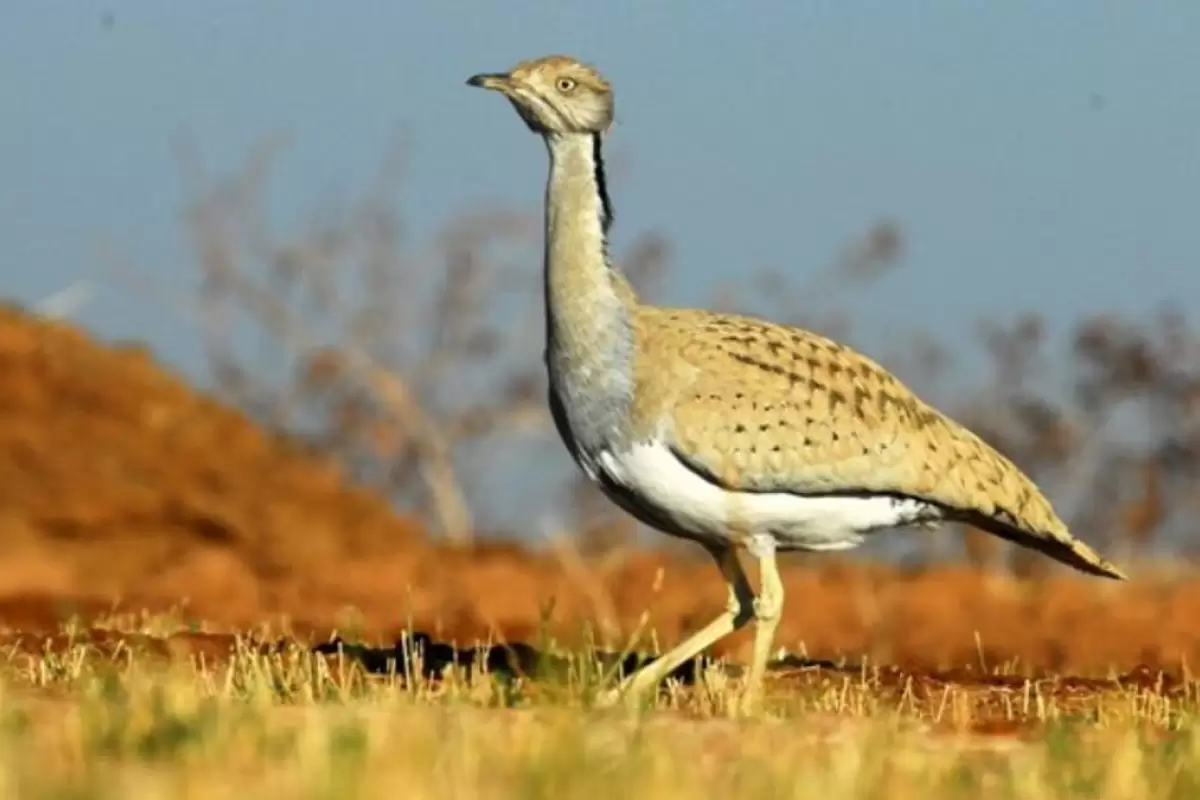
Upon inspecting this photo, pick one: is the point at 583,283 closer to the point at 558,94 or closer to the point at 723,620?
the point at 558,94

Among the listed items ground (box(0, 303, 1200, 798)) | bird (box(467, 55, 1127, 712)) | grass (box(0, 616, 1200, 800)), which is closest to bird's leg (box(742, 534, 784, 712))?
bird (box(467, 55, 1127, 712))

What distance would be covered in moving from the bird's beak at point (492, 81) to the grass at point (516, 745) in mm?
2025

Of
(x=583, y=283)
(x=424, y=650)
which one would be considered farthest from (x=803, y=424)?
(x=424, y=650)

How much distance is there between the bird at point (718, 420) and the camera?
804 cm

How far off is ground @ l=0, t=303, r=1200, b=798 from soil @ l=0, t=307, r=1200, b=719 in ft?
0.11

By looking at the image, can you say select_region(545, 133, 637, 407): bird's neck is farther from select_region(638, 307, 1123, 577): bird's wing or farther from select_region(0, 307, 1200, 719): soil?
select_region(0, 307, 1200, 719): soil

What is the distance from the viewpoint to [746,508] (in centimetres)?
814

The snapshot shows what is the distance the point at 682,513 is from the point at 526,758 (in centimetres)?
312

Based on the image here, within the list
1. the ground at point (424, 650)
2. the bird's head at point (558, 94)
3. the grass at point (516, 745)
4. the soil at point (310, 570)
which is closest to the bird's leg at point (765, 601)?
the ground at point (424, 650)

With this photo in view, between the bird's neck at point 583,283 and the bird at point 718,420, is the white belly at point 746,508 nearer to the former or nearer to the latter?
the bird at point 718,420

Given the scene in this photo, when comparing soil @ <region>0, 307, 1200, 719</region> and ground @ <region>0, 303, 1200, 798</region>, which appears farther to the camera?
soil @ <region>0, 307, 1200, 719</region>

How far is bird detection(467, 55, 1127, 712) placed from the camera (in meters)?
8.04

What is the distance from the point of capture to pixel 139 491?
1836cm

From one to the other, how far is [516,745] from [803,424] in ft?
11.0
